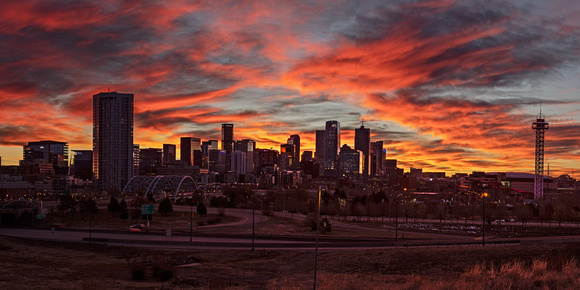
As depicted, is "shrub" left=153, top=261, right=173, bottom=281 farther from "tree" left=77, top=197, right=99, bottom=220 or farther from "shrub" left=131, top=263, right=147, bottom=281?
"tree" left=77, top=197, right=99, bottom=220

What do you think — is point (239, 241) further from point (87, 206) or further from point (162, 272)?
point (87, 206)

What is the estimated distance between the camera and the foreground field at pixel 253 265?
3328 centimetres

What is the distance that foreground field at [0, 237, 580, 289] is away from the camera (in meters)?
33.3

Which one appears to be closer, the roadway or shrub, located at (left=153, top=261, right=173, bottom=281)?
shrub, located at (left=153, top=261, right=173, bottom=281)

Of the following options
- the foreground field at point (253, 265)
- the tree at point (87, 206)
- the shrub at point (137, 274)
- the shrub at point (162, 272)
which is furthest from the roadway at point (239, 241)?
the tree at point (87, 206)

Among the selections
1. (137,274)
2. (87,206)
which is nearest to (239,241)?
(137,274)

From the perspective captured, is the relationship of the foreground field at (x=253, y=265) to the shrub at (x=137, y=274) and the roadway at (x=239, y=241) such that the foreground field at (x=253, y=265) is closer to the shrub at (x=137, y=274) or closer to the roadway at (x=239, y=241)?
the shrub at (x=137, y=274)

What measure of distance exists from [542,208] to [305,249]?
104 m

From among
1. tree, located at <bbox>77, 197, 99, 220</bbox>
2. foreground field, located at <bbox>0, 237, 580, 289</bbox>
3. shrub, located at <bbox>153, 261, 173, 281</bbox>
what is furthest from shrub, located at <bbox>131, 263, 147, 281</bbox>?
tree, located at <bbox>77, 197, 99, 220</bbox>

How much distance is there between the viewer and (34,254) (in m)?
52.3

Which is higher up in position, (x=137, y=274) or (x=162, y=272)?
(x=162, y=272)

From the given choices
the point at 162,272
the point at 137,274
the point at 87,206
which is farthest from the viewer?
the point at 87,206

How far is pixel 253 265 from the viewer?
44906 mm

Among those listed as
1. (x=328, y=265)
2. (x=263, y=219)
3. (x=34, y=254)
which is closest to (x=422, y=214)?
(x=263, y=219)
